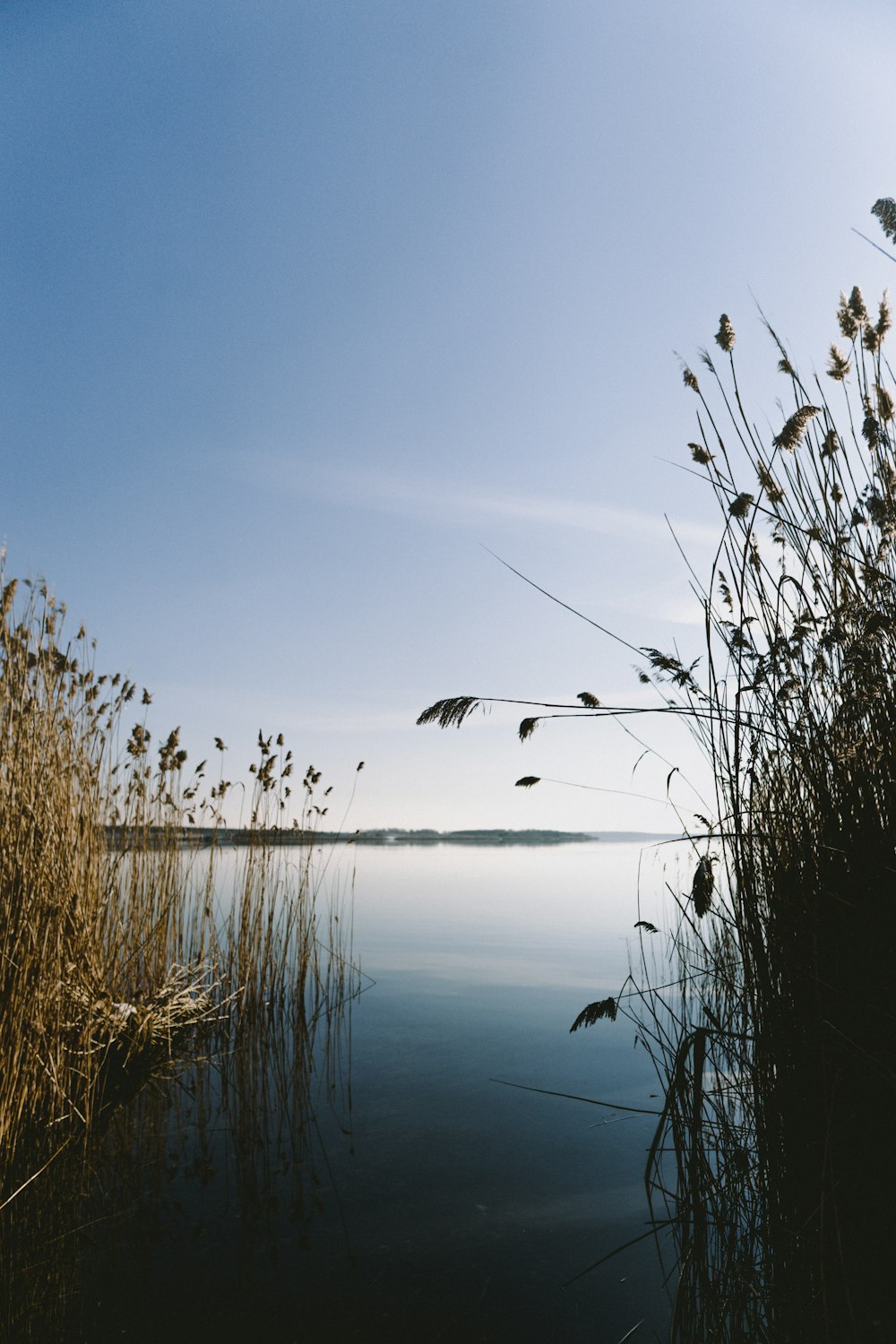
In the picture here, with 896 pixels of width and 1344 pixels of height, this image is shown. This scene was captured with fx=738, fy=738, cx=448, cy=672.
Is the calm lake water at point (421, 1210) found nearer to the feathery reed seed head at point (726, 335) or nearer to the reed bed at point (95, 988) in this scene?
the reed bed at point (95, 988)

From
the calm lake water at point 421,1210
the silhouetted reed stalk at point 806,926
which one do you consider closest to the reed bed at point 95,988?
the calm lake water at point 421,1210

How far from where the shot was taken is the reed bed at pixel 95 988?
2.32 metres

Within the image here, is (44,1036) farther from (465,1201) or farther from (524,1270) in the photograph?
(524,1270)

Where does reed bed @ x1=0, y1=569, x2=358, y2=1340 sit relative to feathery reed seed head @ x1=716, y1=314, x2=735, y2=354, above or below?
below

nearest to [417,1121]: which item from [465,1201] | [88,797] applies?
[465,1201]

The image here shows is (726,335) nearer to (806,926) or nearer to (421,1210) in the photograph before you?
(806,926)

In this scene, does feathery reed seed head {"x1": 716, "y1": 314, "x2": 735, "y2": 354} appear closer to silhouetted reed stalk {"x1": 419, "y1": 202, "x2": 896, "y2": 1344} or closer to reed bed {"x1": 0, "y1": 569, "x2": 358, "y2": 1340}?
silhouetted reed stalk {"x1": 419, "y1": 202, "x2": 896, "y2": 1344}

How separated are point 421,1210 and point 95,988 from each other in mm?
1899

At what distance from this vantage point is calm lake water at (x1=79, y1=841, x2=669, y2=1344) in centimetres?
182

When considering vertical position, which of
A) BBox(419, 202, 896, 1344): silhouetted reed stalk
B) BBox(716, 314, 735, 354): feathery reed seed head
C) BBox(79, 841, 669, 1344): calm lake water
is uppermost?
BBox(716, 314, 735, 354): feathery reed seed head

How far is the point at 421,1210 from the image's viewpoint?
2.39m

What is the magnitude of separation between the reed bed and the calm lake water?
19 centimetres

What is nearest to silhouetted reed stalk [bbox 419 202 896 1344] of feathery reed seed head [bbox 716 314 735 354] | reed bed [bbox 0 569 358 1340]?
feathery reed seed head [bbox 716 314 735 354]

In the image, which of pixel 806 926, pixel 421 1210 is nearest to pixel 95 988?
pixel 421 1210
